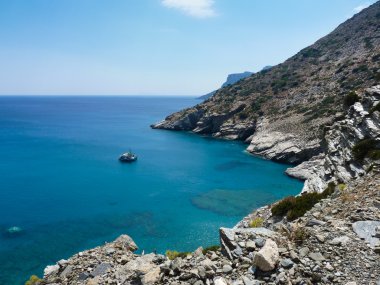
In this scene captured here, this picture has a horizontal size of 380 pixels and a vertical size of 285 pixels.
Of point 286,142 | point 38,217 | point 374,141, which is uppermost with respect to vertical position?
point 374,141

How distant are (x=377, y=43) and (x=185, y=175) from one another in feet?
262

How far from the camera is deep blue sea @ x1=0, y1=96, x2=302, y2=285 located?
113ft

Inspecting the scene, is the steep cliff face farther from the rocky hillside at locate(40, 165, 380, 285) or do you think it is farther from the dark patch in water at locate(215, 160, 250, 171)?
the dark patch in water at locate(215, 160, 250, 171)

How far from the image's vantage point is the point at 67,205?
153 ft

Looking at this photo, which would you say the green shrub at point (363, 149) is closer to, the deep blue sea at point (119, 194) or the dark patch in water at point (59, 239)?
the deep blue sea at point (119, 194)

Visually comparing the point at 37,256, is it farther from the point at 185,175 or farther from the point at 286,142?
the point at 286,142

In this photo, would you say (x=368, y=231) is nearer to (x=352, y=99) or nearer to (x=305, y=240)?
(x=305, y=240)

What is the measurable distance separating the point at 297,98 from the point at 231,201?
61258mm

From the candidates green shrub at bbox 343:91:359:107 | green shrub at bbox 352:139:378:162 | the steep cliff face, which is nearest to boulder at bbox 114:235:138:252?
the steep cliff face

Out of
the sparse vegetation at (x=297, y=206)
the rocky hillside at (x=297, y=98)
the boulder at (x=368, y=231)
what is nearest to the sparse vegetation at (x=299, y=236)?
the boulder at (x=368, y=231)

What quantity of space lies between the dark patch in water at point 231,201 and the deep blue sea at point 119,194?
5.6 inches

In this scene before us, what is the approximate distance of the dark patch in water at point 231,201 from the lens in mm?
43484

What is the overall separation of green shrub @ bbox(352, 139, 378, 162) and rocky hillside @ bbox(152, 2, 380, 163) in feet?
117

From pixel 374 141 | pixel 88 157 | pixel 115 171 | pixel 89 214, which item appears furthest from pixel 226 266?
pixel 88 157
